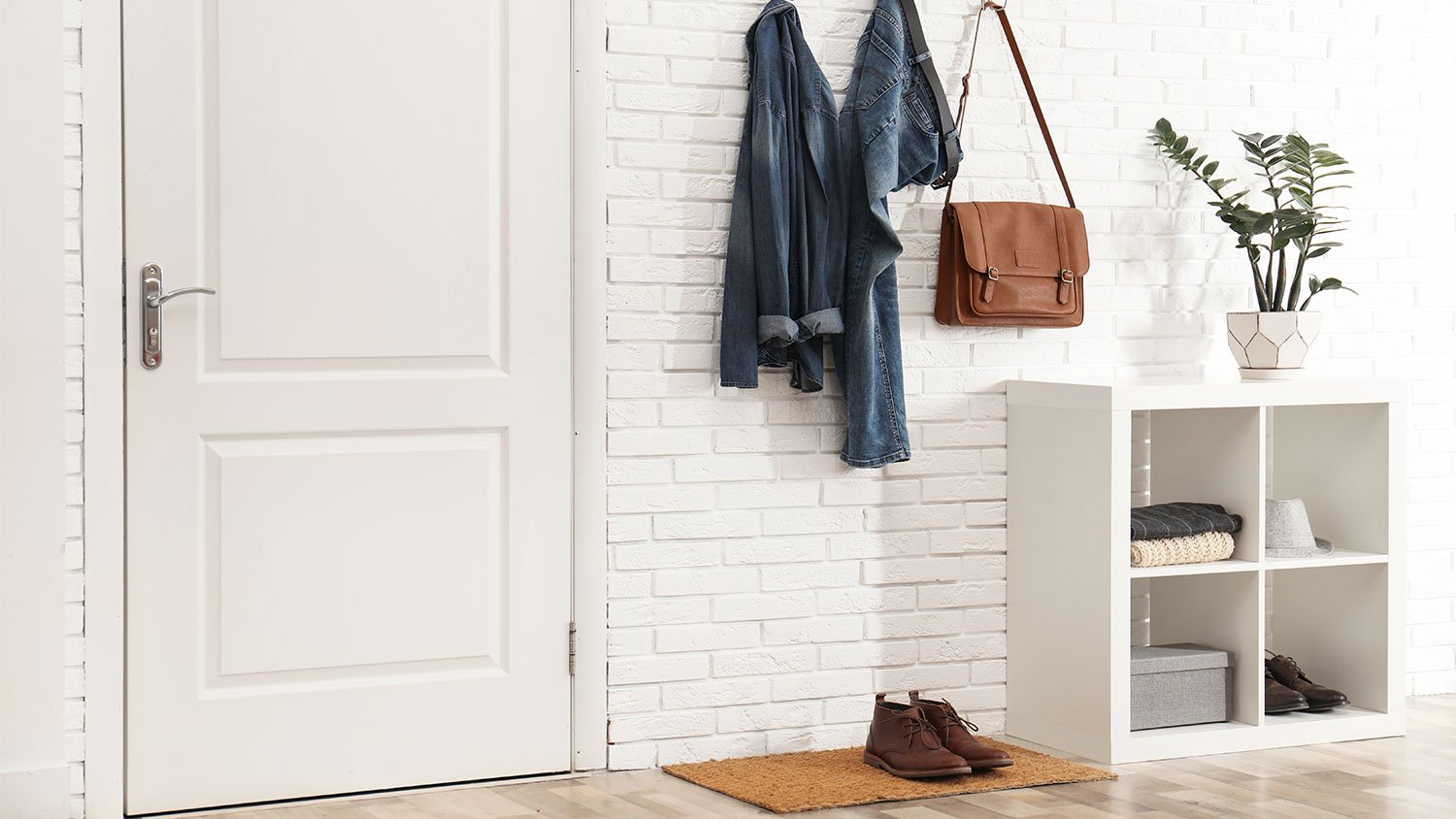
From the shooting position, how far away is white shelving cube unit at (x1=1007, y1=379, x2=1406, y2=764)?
3166mm

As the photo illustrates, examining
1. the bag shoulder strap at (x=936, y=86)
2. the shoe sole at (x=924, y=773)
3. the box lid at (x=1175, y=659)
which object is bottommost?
the shoe sole at (x=924, y=773)

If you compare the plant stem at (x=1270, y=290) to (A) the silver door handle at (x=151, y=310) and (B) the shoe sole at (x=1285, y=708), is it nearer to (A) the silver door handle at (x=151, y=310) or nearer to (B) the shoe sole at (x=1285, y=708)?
(B) the shoe sole at (x=1285, y=708)

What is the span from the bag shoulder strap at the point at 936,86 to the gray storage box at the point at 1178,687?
3.66 feet

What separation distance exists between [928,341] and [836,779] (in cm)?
97

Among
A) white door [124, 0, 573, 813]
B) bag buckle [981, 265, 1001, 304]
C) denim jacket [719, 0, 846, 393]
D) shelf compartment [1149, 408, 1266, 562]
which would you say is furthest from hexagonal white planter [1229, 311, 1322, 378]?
white door [124, 0, 573, 813]

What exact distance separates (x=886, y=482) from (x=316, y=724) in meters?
1.27

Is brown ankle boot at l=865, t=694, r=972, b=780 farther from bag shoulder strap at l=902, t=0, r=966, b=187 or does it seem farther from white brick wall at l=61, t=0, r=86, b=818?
white brick wall at l=61, t=0, r=86, b=818

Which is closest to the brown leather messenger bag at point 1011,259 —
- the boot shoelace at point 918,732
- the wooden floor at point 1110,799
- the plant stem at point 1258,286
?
the plant stem at point 1258,286

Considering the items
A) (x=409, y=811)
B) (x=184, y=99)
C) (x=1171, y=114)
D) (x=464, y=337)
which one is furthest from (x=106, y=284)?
(x=1171, y=114)

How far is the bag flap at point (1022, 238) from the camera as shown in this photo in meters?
3.32

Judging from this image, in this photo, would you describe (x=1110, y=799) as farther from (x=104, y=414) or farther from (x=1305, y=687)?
(x=104, y=414)

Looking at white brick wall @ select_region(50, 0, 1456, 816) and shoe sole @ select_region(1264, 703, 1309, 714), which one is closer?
white brick wall @ select_region(50, 0, 1456, 816)

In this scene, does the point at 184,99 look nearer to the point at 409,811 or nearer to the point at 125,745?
the point at 125,745

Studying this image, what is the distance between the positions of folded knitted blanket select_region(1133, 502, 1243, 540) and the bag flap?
55cm
